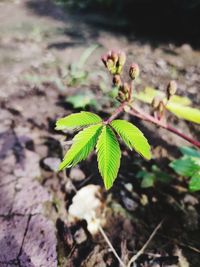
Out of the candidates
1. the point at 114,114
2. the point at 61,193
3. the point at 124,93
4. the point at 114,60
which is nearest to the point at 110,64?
the point at 114,60

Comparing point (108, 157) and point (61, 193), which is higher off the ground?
point (108, 157)

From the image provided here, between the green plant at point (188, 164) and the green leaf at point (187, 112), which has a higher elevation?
the green leaf at point (187, 112)

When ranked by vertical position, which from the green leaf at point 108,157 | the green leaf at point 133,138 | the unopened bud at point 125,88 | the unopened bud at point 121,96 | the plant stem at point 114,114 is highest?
the unopened bud at point 125,88

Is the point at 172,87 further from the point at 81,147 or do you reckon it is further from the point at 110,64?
the point at 81,147

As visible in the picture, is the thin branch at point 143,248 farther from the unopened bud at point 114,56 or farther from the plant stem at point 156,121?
the unopened bud at point 114,56

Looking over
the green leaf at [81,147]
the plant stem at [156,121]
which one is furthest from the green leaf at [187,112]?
the green leaf at [81,147]

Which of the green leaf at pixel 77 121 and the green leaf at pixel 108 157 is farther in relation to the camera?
the green leaf at pixel 77 121
